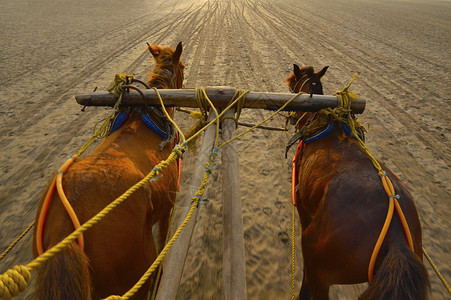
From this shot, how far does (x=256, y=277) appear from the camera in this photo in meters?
2.43

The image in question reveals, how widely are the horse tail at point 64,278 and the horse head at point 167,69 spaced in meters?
1.94

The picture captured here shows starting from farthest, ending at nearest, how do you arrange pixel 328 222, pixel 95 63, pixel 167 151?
pixel 95 63, pixel 167 151, pixel 328 222

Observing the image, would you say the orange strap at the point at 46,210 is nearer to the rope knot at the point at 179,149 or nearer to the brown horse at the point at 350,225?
the rope knot at the point at 179,149

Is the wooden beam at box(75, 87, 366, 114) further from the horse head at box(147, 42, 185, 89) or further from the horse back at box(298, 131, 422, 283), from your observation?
the horse head at box(147, 42, 185, 89)

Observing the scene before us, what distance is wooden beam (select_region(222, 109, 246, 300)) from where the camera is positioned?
4.43 ft

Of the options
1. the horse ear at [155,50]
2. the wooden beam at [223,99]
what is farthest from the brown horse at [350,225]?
the horse ear at [155,50]

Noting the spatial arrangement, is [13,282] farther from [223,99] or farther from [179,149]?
[223,99]

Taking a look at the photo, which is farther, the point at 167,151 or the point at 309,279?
the point at 167,151

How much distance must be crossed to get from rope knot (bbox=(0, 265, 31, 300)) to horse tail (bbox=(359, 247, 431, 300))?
5.16 feet

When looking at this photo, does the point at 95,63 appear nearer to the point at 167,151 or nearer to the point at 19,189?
the point at 19,189

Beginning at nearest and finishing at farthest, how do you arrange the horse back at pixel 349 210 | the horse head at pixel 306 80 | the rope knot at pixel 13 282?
→ the rope knot at pixel 13 282 < the horse back at pixel 349 210 < the horse head at pixel 306 80

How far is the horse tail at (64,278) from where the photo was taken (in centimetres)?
107

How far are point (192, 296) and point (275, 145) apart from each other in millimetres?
2750

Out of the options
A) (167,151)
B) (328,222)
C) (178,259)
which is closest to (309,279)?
(328,222)
